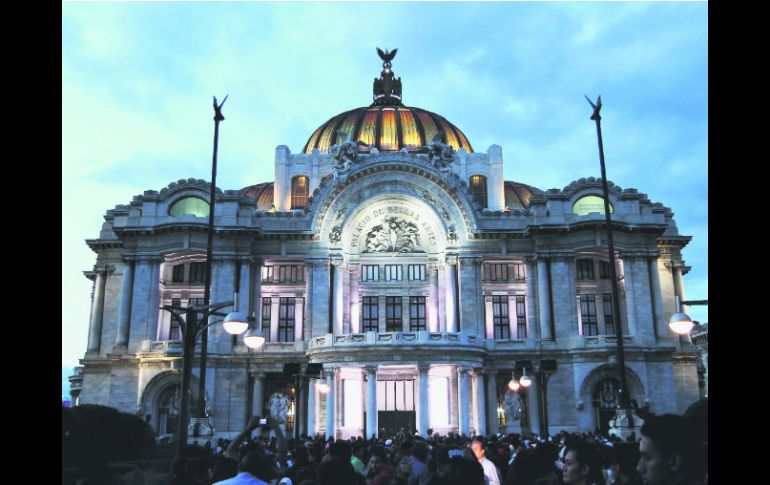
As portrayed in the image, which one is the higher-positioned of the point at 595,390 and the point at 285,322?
the point at 285,322

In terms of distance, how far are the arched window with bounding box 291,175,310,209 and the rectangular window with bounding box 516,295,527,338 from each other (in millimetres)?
Result: 22434

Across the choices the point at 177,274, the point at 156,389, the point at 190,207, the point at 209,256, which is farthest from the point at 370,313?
the point at 209,256

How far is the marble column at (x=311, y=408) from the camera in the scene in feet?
155

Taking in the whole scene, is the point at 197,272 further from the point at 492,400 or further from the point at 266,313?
the point at 492,400

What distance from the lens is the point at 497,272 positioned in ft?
179

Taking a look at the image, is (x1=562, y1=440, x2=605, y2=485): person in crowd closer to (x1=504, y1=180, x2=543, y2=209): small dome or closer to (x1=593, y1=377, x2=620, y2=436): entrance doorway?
(x1=593, y1=377, x2=620, y2=436): entrance doorway

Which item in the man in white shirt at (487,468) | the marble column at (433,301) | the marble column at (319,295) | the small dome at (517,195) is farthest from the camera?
the small dome at (517,195)

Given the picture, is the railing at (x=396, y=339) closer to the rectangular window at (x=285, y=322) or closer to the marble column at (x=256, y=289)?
the rectangular window at (x=285, y=322)

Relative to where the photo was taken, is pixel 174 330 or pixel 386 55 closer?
pixel 174 330

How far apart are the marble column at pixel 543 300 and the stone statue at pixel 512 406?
5.11 m

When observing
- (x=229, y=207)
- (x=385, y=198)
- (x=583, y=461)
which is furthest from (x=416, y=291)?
(x=583, y=461)

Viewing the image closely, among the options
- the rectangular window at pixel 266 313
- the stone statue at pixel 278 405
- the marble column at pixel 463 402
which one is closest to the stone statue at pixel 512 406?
the marble column at pixel 463 402

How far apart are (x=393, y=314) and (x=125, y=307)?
820 inches
